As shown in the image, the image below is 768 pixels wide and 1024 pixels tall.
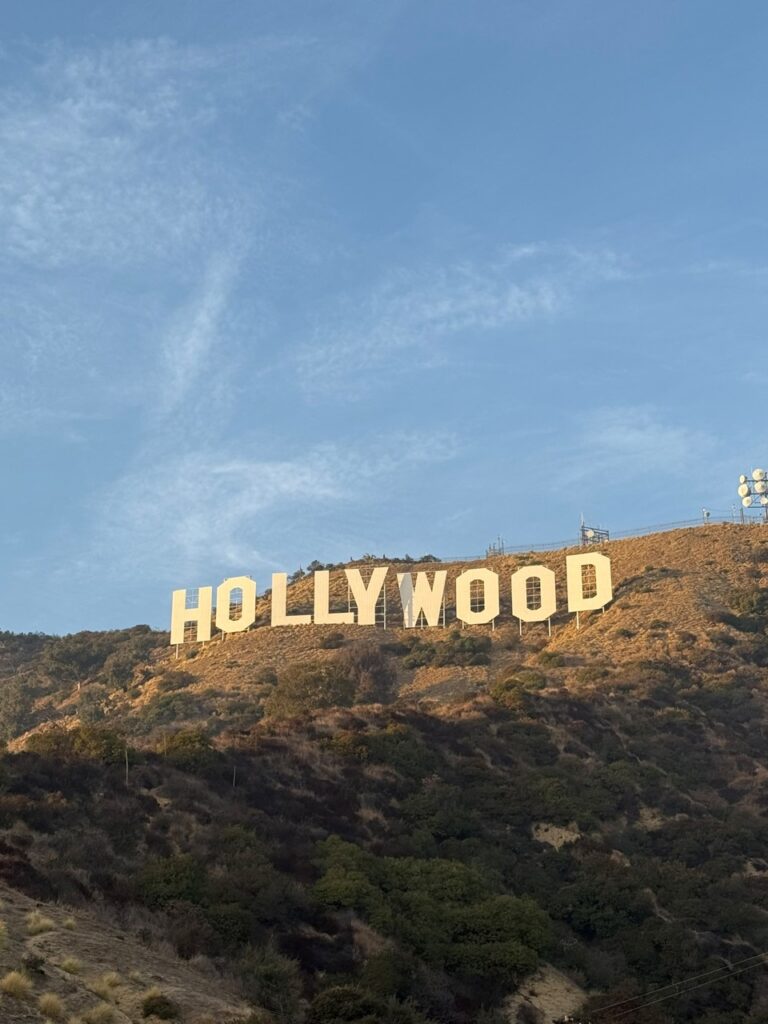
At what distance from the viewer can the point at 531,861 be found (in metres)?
49.0

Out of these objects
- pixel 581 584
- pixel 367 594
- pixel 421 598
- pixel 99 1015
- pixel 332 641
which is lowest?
pixel 99 1015

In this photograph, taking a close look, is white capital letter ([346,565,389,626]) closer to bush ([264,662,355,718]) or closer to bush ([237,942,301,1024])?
bush ([264,662,355,718])

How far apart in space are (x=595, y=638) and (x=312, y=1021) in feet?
190

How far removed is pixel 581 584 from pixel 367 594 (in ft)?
54.3

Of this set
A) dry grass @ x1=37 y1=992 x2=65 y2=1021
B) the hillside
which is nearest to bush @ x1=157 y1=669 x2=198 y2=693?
the hillside

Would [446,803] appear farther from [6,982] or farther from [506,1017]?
[6,982]

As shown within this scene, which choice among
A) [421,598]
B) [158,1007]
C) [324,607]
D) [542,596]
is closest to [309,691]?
[324,607]

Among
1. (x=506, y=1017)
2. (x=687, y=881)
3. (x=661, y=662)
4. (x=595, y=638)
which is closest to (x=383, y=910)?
(x=506, y=1017)

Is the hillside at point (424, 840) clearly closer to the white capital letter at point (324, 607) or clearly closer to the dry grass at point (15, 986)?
the dry grass at point (15, 986)

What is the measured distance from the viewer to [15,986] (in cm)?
2381

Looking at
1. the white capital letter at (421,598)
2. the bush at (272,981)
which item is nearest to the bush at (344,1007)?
the bush at (272,981)

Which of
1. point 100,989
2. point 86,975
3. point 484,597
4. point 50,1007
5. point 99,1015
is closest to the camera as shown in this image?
point 50,1007

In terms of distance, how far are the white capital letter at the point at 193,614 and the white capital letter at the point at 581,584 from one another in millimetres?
28786

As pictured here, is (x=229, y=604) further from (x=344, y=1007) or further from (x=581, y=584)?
(x=344, y=1007)
